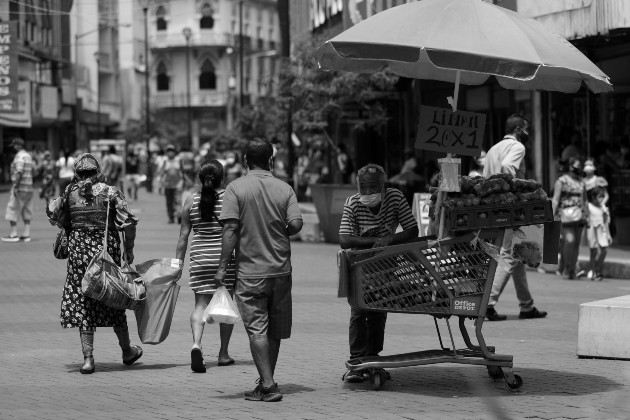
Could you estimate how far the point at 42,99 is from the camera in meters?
59.2

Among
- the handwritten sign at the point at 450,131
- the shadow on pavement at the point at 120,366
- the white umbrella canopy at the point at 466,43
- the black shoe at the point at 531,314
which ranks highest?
the white umbrella canopy at the point at 466,43

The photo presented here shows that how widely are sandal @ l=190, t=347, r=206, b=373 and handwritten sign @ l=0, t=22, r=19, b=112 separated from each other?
3683 centimetres

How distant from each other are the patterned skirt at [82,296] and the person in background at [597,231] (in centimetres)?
890

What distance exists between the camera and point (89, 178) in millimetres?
10062

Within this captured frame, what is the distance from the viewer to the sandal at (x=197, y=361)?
968 cm

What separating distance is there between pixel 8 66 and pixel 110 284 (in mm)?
37196

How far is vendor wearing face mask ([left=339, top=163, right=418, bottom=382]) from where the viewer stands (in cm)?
909

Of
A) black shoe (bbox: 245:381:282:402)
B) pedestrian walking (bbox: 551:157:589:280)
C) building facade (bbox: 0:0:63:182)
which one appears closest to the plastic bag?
black shoe (bbox: 245:381:282:402)

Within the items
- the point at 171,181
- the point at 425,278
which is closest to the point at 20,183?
the point at 171,181

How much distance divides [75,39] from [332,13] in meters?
36.9

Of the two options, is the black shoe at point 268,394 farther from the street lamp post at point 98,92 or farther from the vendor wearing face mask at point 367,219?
the street lamp post at point 98,92

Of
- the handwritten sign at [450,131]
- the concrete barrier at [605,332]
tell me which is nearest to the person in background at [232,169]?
the concrete barrier at [605,332]

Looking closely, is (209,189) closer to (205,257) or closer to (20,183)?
(205,257)

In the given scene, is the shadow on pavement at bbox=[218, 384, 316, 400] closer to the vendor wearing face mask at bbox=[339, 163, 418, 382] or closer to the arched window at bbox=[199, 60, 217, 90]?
the vendor wearing face mask at bbox=[339, 163, 418, 382]
